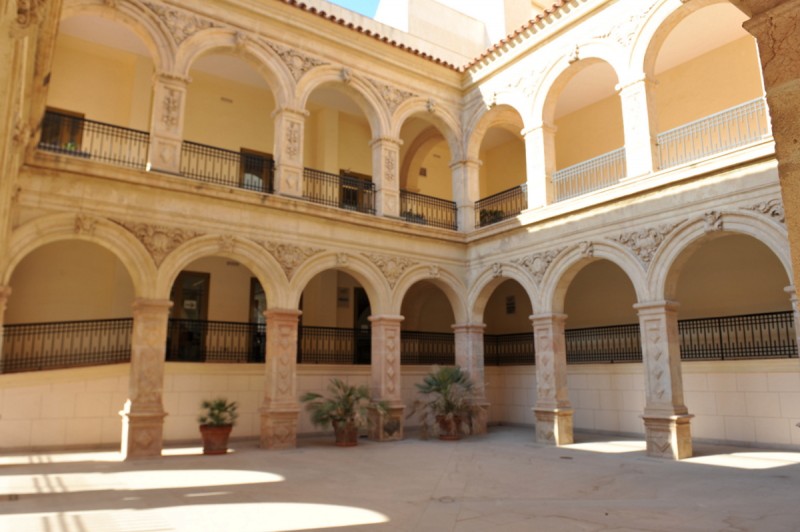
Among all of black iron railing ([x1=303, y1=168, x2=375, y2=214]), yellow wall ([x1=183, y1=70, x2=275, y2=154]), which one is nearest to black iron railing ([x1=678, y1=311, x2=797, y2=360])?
black iron railing ([x1=303, y1=168, x2=375, y2=214])

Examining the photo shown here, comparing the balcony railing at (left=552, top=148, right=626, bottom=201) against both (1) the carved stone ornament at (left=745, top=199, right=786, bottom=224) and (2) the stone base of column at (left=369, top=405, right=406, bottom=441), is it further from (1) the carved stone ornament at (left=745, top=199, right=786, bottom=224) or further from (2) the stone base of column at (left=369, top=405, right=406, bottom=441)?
(2) the stone base of column at (left=369, top=405, right=406, bottom=441)

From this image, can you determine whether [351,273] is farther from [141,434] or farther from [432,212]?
[141,434]

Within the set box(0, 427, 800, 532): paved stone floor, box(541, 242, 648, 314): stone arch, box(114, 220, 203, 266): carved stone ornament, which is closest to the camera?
box(0, 427, 800, 532): paved stone floor

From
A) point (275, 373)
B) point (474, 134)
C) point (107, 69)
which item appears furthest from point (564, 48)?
point (107, 69)

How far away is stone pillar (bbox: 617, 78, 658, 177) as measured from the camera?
10.8 metres

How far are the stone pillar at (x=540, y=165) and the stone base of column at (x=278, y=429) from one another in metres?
6.73

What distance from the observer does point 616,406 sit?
13320 mm

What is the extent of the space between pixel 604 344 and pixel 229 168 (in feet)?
31.4

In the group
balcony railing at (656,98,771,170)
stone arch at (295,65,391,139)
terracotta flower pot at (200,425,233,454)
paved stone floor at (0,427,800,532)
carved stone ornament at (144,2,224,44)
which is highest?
carved stone ornament at (144,2,224,44)

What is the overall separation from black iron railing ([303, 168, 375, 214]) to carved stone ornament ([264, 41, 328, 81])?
206 cm

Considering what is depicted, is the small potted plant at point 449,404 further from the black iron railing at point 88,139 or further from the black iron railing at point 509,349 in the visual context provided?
the black iron railing at point 88,139

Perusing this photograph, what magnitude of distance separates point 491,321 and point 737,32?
960 centimetres

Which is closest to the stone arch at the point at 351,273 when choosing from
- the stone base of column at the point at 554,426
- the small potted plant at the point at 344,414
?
the small potted plant at the point at 344,414

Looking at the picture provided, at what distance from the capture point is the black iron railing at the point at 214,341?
537 inches
